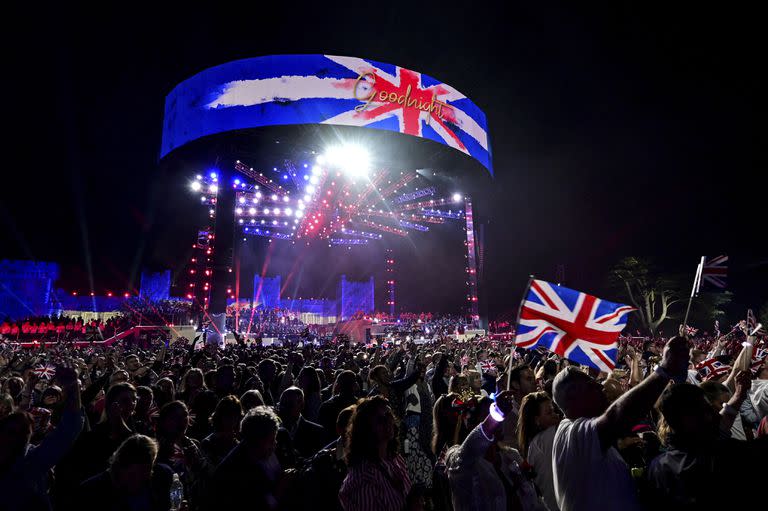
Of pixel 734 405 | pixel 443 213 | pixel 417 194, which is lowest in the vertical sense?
pixel 734 405

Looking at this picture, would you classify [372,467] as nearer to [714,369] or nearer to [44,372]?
[714,369]

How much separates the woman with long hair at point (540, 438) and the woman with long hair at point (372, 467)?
3.72 feet

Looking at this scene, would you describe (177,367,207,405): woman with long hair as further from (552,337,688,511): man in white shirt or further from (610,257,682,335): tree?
(610,257,682,335): tree

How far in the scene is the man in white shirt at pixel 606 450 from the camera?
2.22 meters

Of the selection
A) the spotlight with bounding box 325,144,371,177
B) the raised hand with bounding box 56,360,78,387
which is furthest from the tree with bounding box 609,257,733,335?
the raised hand with bounding box 56,360,78,387

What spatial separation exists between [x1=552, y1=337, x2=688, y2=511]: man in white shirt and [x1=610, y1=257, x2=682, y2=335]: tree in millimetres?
40032

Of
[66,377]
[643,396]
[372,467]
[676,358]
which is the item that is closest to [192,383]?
[66,377]

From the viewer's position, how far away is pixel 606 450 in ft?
7.64

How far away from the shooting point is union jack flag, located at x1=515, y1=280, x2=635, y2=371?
3.72 m

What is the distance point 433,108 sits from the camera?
25.5m

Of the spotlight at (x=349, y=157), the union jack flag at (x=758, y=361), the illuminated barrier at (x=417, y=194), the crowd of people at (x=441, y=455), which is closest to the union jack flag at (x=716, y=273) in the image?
the union jack flag at (x=758, y=361)

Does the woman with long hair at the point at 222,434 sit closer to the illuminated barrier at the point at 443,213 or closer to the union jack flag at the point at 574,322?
the union jack flag at the point at 574,322

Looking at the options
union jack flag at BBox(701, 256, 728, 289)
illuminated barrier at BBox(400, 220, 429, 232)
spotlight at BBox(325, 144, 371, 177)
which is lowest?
union jack flag at BBox(701, 256, 728, 289)

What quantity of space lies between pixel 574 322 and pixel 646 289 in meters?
40.6
